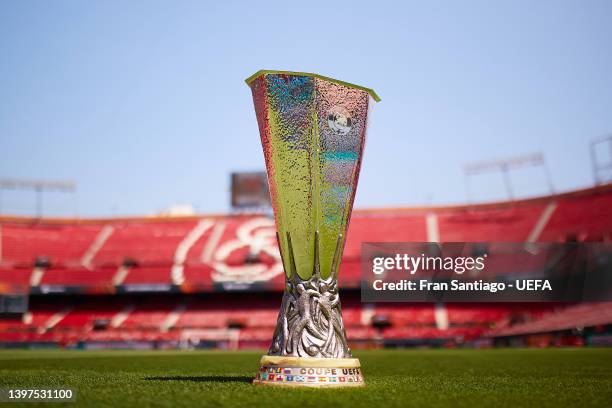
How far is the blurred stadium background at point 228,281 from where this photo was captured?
3888cm

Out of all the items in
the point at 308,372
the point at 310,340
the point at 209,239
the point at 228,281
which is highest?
the point at 209,239

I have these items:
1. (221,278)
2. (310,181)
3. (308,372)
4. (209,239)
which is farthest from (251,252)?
(308,372)

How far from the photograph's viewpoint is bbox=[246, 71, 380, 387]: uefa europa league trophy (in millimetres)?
9078

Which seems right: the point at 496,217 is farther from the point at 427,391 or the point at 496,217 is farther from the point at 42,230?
the point at 427,391

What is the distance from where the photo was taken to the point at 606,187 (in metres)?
39.9

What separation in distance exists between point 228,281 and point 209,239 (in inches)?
252

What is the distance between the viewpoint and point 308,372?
8547 millimetres

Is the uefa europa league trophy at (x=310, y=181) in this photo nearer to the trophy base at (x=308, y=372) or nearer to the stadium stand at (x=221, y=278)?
the trophy base at (x=308, y=372)

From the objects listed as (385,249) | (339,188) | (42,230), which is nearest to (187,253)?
(42,230)

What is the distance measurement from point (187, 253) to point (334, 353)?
39.3 m

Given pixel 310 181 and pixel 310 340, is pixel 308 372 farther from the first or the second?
pixel 310 181

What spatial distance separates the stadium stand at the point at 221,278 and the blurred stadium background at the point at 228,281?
3.0 inches

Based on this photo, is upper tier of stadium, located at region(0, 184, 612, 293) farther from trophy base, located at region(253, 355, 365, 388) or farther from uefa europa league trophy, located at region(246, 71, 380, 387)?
trophy base, located at region(253, 355, 365, 388)

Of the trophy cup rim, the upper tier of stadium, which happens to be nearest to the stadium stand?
the upper tier of stadium
